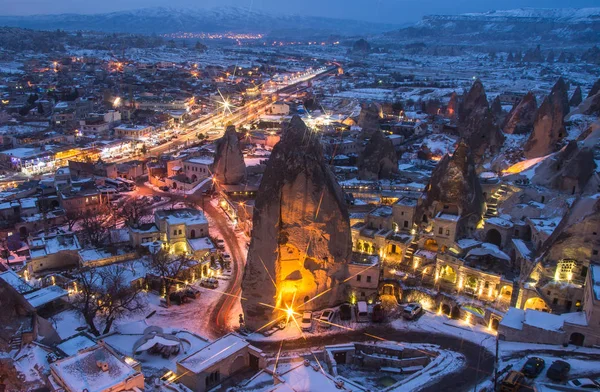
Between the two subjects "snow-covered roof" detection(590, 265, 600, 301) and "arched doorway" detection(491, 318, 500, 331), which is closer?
"snow-covered roof" detection(590, 265, 600, 301)

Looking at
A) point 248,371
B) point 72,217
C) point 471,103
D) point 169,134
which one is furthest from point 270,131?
point 248,371

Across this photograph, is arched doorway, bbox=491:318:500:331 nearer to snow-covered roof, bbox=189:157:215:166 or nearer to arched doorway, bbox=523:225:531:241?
arched doorway, bbox=523:225:531:241

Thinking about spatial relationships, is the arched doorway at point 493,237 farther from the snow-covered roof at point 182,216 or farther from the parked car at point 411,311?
the snow-covered roof at point 182,216

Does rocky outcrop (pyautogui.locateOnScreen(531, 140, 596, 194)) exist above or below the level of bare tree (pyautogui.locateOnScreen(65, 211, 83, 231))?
above

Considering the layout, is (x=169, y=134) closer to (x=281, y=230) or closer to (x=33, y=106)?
(x=33, y=106)

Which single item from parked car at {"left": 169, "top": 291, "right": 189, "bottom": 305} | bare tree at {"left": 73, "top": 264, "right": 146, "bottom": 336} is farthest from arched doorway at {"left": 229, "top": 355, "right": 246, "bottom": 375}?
parked car at {"left": 169, "top": 291, "right": 189, "bottom": 305}

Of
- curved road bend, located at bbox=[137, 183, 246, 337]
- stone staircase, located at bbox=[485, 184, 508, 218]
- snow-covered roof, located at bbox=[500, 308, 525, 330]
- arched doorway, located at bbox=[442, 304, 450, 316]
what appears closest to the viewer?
snow-covered roof, located at bbox=[500, 308, 525, 330]

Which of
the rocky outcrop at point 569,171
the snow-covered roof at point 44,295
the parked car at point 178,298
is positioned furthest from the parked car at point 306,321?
the rocky outcrop at point 569,171

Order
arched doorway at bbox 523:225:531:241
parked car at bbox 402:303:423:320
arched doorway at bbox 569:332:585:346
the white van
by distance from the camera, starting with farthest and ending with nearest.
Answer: arched doorway at bbox 523:225:531:241, the white van, parked car at bbox 402:303:423:320, arched doorway at bbox 569:332:585:346
